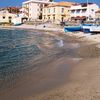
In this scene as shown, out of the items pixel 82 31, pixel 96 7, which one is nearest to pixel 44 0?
pixel 96 7

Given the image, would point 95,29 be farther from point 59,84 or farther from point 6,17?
point 6,17

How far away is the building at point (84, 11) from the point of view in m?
79.9

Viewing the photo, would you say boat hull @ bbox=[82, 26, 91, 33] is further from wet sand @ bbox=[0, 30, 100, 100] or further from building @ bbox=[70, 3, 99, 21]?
wet sand @ bbox=[0, 30, 100, 100]

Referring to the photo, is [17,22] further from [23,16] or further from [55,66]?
[55,66]

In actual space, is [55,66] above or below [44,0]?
below

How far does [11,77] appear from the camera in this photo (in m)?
14.5

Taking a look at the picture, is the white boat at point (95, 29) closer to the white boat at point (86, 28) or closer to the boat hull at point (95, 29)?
the boat hull at point (95, 29)

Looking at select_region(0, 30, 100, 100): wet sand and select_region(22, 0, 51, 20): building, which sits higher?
select_region(22, 0, 51, 20): building

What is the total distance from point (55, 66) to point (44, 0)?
94.1 meters

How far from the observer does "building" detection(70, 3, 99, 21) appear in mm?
79925

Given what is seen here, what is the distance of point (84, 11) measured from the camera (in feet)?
272

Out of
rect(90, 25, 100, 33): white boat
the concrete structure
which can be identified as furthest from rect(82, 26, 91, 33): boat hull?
the concrete structure

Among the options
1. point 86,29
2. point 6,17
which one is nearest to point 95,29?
point 86,29

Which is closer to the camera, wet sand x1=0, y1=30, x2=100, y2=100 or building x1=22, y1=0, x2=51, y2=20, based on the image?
wet sand x1=0, y1=30, x2=100, y2=100
